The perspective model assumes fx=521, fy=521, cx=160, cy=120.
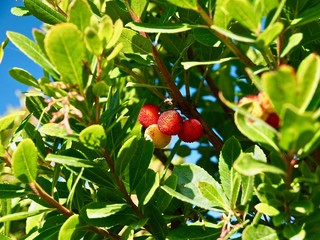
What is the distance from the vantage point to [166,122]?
1.67 metres

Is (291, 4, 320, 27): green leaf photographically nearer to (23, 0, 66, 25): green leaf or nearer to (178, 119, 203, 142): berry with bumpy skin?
(178, 119, 203, 142): berry with bumpy skin

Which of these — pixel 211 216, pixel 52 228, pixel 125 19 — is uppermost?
pixel 125 19

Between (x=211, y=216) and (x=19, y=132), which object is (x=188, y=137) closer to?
(x=19, y=132)

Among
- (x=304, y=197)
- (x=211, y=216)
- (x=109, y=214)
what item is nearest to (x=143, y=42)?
(x=109, y=214)

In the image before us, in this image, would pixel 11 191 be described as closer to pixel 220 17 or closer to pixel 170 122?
pixel 170 122

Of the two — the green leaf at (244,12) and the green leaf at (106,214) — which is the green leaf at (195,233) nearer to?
the green leaf at (106,214)

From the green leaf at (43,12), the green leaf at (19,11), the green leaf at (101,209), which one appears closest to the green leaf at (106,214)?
the green leaf at (101,209)

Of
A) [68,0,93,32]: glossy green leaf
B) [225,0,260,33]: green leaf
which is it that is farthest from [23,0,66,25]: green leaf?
[225,0,260,33]: green leaf

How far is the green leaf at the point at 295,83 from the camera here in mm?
926

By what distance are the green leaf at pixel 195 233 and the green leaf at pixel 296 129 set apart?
1.52 ft

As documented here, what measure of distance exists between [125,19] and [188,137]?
0.46 meters

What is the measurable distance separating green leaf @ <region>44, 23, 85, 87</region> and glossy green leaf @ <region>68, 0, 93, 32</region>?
0.21 feet

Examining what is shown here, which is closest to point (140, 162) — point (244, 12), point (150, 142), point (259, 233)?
point (150, 142)

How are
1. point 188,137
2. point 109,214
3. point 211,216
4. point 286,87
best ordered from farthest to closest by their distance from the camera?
1. point 211,216
2. point 188,137
3. point 109,214
4. point 286,87
